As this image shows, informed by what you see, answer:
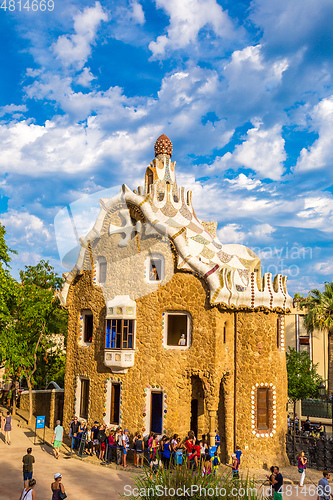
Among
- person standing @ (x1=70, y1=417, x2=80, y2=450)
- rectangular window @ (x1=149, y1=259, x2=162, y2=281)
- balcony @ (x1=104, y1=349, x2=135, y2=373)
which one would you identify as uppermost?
rectangular window @ (x1=149, y1=259, x2=162, y2=281)

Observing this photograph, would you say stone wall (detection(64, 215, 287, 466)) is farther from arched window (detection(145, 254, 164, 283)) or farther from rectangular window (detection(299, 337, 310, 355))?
rectangular window (detection(299, 337, 310, 355))

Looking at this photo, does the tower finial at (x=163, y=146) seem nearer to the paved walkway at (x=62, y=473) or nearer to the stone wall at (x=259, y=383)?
the stone wall at (x=259, y=383)

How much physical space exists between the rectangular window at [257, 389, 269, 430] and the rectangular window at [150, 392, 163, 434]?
4245mm

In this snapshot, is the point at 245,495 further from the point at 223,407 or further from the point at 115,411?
the point at 115,411

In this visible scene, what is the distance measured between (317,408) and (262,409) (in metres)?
12.3

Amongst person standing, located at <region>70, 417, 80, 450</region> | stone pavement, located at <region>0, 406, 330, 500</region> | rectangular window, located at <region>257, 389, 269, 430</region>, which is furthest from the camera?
person standing, located at <region>70, 417, 80, 450</region>

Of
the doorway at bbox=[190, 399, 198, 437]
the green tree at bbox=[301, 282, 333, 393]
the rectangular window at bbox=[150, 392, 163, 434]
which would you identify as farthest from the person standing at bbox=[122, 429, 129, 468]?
the green tree at bbox=[301, 282, 333, 393]

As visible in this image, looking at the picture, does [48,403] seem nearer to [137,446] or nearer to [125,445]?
[125,445]

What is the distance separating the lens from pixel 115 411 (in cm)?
2016

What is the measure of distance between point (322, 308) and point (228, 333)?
55.3 ft

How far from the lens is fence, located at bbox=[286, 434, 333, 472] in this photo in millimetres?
18500

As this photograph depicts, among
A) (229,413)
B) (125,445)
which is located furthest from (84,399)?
(229,413)

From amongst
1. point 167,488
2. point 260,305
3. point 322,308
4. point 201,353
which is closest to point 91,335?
point 201,353

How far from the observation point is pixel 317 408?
2967cm
